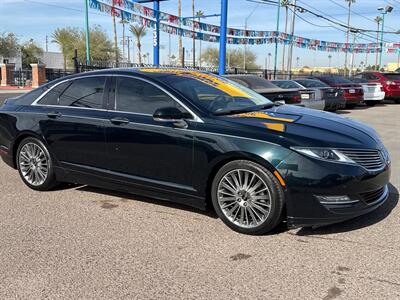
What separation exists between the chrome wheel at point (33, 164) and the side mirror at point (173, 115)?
2.01m

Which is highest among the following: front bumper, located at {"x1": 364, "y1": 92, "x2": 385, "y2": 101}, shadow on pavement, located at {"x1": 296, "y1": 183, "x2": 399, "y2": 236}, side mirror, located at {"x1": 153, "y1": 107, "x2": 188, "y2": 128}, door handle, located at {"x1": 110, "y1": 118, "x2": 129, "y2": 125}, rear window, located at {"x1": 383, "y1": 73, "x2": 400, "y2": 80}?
rear window, located at {"x1": 383, "y1": 73, "x2": 400, "y2": 80}

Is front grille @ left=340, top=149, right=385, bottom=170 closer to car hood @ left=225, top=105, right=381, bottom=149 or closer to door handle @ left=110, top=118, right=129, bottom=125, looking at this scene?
car hood @ left=225, top=105, right=381, bottom=149

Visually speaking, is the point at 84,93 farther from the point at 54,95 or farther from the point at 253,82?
the point at 253,82

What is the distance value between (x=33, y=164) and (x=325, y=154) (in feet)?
12.6

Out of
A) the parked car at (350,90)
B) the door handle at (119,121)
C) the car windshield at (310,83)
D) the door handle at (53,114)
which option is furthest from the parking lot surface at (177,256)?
the parked car at (350,90)

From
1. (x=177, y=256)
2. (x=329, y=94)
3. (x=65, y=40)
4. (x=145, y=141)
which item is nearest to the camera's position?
(x=177, y=256)

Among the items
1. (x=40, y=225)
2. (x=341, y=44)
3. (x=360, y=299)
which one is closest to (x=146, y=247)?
(x=40, y=225)

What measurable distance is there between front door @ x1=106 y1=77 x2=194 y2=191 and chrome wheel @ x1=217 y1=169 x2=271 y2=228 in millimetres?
395

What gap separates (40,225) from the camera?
456 cm

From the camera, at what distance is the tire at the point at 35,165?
568cm

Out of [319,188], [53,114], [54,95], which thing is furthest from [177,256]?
[54,95]

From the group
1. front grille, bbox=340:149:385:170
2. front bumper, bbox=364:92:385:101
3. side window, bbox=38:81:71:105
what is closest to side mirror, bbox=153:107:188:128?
front grille, bbox=340:149:385:170

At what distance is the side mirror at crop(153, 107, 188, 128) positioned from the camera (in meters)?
4.51

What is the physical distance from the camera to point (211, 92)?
4953mm
